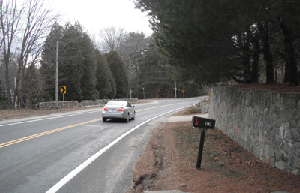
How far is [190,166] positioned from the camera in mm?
6117

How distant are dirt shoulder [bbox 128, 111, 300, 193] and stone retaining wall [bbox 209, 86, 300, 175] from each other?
0.80 feet

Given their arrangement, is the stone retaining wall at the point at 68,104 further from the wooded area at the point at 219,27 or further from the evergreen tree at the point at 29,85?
the wooded area at the point at 219,27

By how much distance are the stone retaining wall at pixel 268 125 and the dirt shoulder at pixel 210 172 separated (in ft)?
0.80

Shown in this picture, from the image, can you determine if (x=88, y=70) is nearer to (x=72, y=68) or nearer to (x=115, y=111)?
(x=72, y=68)

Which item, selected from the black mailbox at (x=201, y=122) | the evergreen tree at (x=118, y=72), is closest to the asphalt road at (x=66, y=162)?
the black mailbox at (x=201, y=122)

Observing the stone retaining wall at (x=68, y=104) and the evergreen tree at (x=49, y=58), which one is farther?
the evergreen tree at (x=49, y=58)

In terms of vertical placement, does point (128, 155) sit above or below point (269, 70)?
below

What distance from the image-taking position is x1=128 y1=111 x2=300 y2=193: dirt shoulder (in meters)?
4.71

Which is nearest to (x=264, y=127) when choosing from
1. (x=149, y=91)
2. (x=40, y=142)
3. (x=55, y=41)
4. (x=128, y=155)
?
(x=128, y=155)

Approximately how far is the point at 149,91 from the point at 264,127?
69594 mm

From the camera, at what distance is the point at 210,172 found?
5.58 m

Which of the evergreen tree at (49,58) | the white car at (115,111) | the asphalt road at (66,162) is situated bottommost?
the asphalt road at (66,162)

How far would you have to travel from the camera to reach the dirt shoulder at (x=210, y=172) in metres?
4.71

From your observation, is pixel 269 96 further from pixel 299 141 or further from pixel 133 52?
pixel 133 52
